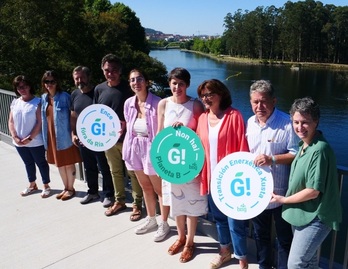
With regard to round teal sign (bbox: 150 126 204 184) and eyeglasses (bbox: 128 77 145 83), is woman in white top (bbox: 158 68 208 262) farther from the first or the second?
eyeglasses (bbox: 128 77 145 83)

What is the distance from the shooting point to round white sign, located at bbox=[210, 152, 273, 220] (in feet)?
8.51

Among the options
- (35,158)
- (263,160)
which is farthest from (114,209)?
(263,160)

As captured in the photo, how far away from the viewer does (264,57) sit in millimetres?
92438

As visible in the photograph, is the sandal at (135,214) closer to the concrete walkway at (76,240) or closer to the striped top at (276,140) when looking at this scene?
the concrete walkway at (76,240)

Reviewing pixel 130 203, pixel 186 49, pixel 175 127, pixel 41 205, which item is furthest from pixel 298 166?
pixel 186 49

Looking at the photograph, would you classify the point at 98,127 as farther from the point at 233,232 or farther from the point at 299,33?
the point at 299,33

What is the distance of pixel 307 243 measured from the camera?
234cm

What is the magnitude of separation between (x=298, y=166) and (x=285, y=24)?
90927 millimetres

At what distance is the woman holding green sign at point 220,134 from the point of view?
2725mm

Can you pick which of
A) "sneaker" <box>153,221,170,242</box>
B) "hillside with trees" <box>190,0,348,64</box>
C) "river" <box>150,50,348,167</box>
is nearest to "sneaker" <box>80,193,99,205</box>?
"sneaker" <box>153,221,170,242</box>

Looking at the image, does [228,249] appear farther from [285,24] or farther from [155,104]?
[285,24]

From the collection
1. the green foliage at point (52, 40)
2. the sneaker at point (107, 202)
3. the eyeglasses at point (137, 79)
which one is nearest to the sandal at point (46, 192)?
the sneaker at point (107, 202)

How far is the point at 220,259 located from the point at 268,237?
1.78ft

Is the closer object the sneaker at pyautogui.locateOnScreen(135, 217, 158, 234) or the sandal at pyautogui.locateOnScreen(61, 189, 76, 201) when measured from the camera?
the sneaker at pyautogui.locateOnScreen(135, 217, 158, 234)
